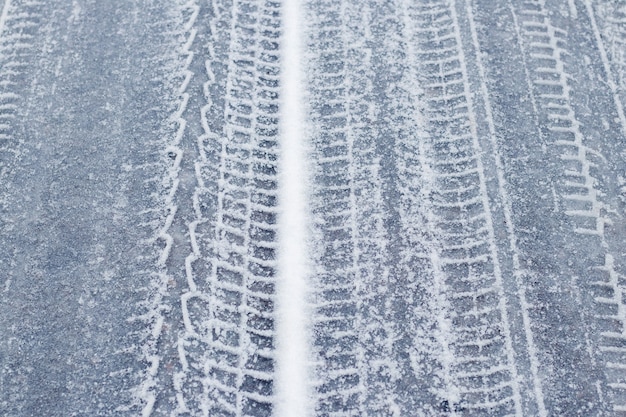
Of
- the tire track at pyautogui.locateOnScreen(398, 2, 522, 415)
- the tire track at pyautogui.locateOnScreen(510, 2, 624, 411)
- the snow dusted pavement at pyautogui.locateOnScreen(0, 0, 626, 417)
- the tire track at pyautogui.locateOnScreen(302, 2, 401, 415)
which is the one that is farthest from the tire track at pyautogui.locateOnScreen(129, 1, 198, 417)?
the tire track at pyautogui.locateOnScreen(510, 2, 624, 411)

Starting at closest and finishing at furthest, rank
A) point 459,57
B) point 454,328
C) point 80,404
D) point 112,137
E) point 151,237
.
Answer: point 80,404
point 454,328
point 151,237
point 112,137
point 459,57

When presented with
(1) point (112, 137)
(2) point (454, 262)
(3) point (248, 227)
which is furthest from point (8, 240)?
(2) point (454, 262)

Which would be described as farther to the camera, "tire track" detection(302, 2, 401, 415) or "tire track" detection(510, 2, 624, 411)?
"tire track" detection(510, 2, 624, 411)

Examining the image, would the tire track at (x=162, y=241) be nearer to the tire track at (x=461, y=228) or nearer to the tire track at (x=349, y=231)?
the tire track at (x=349, y=231)

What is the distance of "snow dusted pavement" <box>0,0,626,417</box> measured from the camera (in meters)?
2.20

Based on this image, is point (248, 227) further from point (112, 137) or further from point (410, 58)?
point (410, 58)

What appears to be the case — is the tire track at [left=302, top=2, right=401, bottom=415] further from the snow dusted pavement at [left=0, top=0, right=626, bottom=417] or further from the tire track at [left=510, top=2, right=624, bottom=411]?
the tire track at [left=510, top=2, right=624, bottom=411]

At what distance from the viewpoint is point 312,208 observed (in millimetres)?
2574

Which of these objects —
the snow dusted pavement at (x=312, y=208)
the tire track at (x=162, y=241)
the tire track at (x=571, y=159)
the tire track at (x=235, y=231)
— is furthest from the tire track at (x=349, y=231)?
the tire track at (x=571, y=159)

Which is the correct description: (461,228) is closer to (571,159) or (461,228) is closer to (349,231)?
(349,231)

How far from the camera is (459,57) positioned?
2.91 meters

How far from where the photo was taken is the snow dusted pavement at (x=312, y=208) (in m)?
2.20

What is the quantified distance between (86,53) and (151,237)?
1.04 metres

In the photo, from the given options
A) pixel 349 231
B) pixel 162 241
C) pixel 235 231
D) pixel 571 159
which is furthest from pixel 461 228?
pixel 162 241
